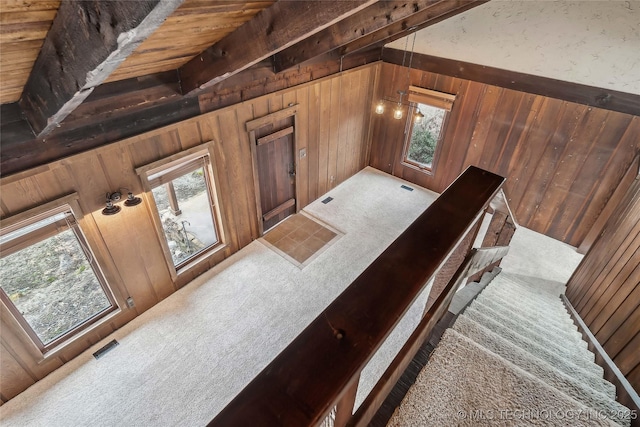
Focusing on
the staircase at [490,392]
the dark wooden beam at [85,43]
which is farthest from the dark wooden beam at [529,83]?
the dark wooden beam at [85,43]

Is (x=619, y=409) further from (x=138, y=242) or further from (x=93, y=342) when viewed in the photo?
(x=93, y=342)

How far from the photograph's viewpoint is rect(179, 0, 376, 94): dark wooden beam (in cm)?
203

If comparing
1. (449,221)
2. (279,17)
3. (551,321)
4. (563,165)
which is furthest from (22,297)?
(563,165)

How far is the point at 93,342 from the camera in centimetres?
363

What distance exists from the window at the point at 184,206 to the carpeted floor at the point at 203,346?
0.63 m

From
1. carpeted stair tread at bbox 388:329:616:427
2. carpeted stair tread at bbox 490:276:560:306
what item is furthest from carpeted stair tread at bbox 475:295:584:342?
carpeted stair tread at bbox 388:329:616:427

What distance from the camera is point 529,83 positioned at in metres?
4.78

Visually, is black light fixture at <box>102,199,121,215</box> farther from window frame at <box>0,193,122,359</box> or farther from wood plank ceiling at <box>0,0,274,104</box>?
wood plank ceiling at <box>0,0,274,104</box>

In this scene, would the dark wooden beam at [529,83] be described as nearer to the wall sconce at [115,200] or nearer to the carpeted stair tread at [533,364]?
the carpeted stair tread at [533,364]

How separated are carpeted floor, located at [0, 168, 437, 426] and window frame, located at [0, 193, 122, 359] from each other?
0.92ft

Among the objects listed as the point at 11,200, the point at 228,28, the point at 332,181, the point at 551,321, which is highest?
the point at 228,28

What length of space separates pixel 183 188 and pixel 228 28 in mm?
4593

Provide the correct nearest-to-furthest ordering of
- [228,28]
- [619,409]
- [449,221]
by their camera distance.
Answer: [449,221] → [619,409] → [228,28]

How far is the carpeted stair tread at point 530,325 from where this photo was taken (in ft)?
7.57
